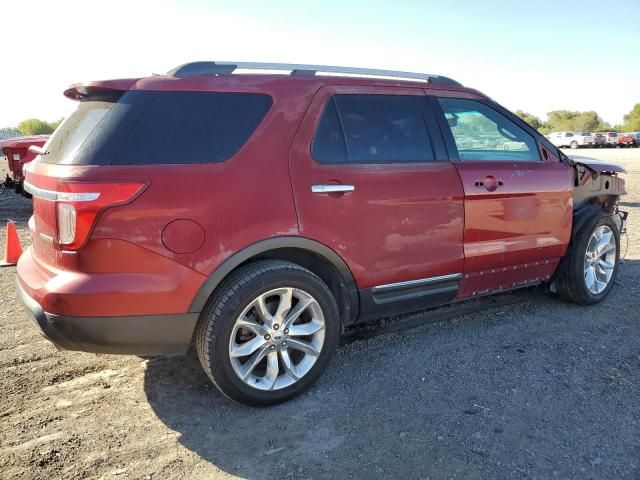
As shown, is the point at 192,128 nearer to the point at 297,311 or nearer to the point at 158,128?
the point at 158,128

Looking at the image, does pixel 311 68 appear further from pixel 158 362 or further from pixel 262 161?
pixel 158 362

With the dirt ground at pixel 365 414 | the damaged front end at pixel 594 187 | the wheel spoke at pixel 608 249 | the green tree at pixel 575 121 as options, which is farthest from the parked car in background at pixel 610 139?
the dirt ground at pixel 365 414

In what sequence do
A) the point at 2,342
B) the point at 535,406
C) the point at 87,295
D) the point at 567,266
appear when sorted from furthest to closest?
the point at 567,266, the point at 2,342, the point at 535,406, the point at 87,295

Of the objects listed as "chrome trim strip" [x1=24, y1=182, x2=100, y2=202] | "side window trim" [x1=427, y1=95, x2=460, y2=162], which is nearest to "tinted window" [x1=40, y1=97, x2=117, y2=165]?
"chrome trim strip" [x1=24, y1=182, x2=100, y2=202]

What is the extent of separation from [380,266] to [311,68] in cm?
136

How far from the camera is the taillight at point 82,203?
102 inches

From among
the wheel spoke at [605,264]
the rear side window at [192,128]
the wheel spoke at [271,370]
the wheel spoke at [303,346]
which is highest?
the rear side window at [192,128]

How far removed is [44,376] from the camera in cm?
342

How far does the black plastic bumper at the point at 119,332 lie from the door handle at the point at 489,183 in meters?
2.23

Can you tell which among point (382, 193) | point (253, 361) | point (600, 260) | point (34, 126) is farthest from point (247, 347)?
point (34, 126)

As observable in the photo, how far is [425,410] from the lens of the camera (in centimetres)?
304

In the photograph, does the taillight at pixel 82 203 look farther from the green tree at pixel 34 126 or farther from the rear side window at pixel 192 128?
the green tree at pixel 34 126

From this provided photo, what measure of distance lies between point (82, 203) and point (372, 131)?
183 centimetres

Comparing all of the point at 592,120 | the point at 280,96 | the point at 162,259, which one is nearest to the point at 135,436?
the point at 162,259
